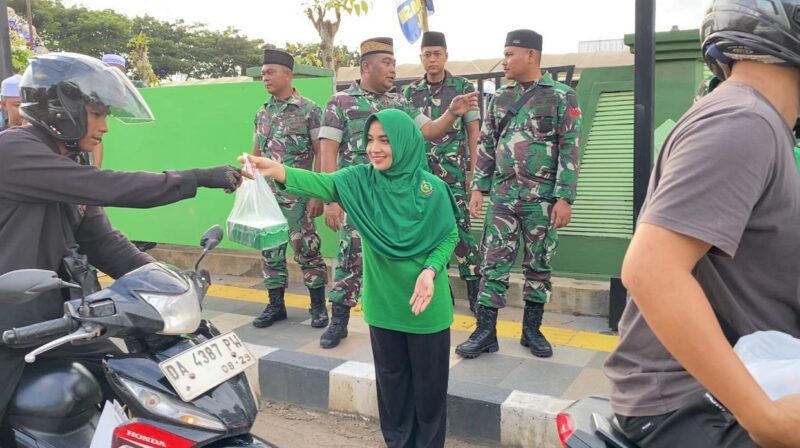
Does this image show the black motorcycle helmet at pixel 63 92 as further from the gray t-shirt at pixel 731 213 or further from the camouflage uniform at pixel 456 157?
the camouflage uniform at pixel 456 157

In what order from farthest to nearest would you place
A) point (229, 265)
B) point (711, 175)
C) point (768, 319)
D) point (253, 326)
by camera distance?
point (229, 265), point (253, 326), point (768, 319), point (711, 175)

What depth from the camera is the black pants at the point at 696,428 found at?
1144 millimetres

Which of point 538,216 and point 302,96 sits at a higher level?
point 302,96

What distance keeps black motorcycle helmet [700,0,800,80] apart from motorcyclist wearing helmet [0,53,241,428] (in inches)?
59.8

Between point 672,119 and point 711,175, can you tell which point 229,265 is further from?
point 711,175

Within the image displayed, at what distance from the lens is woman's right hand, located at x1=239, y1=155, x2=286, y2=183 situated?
2.55 m

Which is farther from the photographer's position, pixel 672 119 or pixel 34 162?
pixel 672 119

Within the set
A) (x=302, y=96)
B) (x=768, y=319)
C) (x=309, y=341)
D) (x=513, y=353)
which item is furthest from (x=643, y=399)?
(x=302, y=96)

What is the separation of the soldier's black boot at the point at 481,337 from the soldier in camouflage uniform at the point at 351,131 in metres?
0.84

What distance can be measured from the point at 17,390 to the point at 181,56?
159ft

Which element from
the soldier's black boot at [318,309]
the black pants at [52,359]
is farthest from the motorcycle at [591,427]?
the soldier's black boot at [318,309]

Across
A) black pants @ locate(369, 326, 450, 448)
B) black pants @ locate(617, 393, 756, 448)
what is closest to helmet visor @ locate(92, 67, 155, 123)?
black pants @ locate(369, 326, 450, 448)

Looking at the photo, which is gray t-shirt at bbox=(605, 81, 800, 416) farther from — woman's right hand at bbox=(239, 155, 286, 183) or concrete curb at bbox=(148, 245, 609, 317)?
concrete curb at bbox=(148, 245, 609, 317)

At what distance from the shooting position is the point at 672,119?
4684mm
